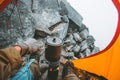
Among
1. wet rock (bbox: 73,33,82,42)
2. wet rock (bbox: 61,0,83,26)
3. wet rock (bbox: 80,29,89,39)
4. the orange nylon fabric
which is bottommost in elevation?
the orange nylon fabric

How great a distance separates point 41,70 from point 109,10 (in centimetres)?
89

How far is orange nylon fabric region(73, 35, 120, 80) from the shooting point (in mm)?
1680

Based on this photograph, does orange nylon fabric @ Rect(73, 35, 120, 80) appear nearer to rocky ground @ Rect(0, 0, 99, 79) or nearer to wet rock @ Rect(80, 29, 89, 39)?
rocky ground @ Rect(0, 0, 99, 79)

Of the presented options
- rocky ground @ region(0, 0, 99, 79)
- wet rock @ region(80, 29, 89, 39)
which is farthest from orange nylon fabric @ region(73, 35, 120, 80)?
wet rock @ region(80, 29, 89, 39)

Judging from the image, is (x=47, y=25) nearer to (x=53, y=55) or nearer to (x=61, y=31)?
(x=61, y=31)

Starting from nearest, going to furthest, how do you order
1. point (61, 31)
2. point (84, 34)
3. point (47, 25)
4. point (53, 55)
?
point (53, 55)
point (84, 34)
point (61, 31)
point (47, 25)

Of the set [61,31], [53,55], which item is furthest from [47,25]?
[53,55]

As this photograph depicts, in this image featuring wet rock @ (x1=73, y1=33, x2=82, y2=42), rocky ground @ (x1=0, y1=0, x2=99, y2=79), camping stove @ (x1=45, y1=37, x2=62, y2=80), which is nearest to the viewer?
camping stove @ (x1=45, y1=37, x2=62, y2=80)

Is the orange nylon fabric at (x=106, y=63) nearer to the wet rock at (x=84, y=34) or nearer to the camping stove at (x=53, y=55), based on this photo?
the camping stove at (x=53, y=55)

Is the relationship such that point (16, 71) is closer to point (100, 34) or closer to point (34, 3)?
point (100, 34)

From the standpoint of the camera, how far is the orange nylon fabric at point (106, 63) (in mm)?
1680

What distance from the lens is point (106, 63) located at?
1751 mm

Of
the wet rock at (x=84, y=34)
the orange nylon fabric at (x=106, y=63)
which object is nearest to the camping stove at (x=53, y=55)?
the orange nylon fabric at (x=106, y=63)

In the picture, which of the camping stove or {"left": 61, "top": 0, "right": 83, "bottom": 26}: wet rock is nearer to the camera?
the camping stove
